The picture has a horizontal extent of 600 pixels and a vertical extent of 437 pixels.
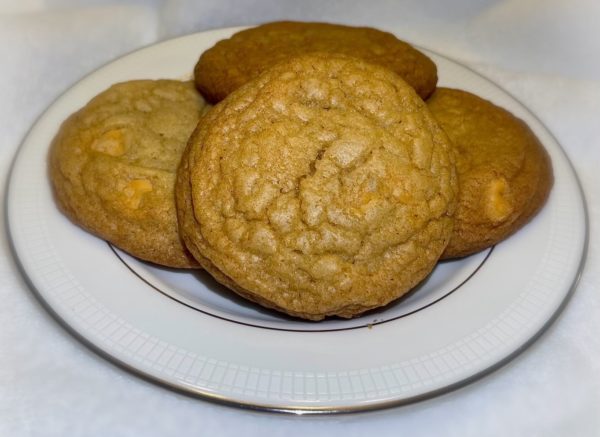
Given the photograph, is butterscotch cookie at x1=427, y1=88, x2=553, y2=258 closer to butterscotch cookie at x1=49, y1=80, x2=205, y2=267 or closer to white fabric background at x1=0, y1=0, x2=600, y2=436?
white fabric background at x1=0, y1=0, x2=600, y2=436

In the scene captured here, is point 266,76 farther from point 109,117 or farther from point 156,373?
point 156,373

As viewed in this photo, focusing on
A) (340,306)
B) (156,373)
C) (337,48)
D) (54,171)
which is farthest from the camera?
(337,48)

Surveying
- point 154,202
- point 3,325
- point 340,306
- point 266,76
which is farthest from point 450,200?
point 3,325

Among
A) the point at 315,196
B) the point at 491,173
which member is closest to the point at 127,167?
the point at 315,196

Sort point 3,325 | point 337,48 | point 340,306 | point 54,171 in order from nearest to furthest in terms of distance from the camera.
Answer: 1. point 340,306
2. point 3,325
3. point 54,171
4. point 337,48

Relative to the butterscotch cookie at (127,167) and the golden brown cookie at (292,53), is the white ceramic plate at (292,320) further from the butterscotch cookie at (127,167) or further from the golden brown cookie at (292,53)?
the golden brown cookie at (292,53)

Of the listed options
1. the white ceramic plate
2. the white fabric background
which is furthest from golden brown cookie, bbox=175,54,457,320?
the white fabric background
